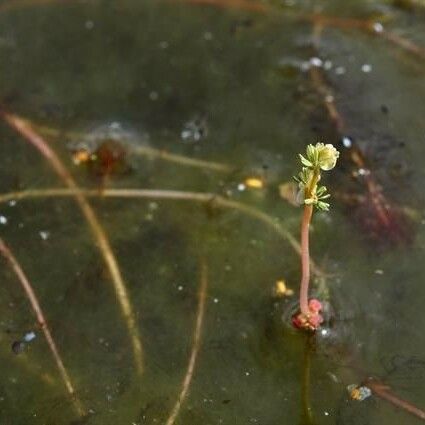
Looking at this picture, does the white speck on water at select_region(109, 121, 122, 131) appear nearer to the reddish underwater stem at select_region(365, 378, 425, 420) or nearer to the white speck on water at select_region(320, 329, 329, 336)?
the white speck on water at select_region(320, 329, 329, 336)

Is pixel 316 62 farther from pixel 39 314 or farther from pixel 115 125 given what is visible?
pixel 39 314

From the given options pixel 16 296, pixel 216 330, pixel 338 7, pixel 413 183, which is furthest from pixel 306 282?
pixel 338 7

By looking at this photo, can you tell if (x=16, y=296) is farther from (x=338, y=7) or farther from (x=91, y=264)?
(x=338, y=7)

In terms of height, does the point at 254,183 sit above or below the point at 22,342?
above

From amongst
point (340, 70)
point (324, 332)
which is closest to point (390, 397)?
point (324, 332)

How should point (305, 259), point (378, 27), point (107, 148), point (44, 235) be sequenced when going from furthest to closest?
point (378, 27)
point (107, 148)
point (44, 235)
point (305, 259)

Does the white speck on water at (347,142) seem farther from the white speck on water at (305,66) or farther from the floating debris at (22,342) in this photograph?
the floating debris at (22,342)
